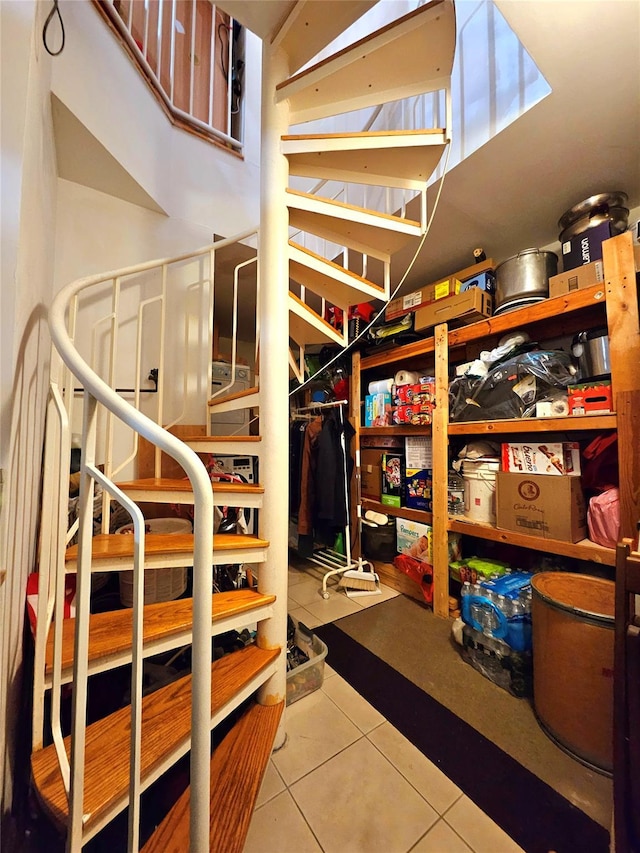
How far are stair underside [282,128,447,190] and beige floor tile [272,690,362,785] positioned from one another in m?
2.33

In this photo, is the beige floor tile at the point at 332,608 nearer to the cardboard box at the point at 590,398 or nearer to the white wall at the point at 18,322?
the white wall at the point at 18,322

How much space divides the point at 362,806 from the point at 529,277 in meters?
2.51

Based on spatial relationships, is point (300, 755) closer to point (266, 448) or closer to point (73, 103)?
point (266, 448)

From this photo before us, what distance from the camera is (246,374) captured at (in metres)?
2.40

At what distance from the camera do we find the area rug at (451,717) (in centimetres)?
90

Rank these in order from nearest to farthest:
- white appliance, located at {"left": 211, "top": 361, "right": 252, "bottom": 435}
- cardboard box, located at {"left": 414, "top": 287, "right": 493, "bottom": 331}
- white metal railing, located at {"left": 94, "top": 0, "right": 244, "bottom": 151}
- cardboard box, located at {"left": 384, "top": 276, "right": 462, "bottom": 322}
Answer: white metal railing, located at {"left": 94, "top": 0, "right": 244, "bottom": 151} < cardboard box, located at {"left": 414, "top": 287, "right": 493, "bottom": 331} < cardboard box, located at {"left": 384, "top": 276, "right": 462, "bottom": 322} < white appliance, located at {"left": 211, "top": 361, "right": 252, "bottom": 435}

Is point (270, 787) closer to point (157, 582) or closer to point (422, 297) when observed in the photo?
A: point (157, 582)

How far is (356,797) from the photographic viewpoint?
3.21 feet

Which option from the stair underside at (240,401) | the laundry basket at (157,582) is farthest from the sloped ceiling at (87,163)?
the laundry basket at (157,582)

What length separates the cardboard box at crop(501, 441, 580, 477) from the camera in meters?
1.57

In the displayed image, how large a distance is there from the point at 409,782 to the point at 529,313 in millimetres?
2152

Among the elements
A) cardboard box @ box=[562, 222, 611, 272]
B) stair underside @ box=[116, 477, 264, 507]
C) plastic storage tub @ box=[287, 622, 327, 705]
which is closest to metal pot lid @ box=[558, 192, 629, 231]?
cardboard box @ box=[562, 222, 611, 272]

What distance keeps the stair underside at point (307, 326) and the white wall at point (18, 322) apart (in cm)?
88

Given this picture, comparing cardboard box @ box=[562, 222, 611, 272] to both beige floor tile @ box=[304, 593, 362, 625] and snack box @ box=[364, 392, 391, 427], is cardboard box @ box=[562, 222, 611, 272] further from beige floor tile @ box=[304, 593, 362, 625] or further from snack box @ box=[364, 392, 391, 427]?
beige floor tile @ box=[304, 593, 362, 625]
